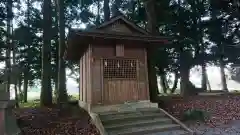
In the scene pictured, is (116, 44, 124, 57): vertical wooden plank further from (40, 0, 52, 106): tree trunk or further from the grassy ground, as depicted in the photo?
(40, 0, 52, 106): tree trunk

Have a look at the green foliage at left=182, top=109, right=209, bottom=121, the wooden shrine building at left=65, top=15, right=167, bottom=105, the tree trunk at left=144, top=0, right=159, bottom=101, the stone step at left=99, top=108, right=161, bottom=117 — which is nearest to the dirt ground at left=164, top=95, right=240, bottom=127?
the green foliage at left=182, top=109, right=209, bottom=121

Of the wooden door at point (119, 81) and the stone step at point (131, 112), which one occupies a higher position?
the wooden door at point (119, 81)

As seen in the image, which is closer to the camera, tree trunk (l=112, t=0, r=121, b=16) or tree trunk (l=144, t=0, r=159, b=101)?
tree trunk (l=144, t=0, r=159, b=101)

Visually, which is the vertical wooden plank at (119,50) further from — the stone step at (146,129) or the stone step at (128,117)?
the stone step at (146,129)

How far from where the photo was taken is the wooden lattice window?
8.88 meters

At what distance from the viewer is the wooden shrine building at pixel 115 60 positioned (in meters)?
8.48

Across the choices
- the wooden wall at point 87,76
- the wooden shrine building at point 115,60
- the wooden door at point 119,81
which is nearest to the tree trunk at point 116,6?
the wooden wall at point 87,76

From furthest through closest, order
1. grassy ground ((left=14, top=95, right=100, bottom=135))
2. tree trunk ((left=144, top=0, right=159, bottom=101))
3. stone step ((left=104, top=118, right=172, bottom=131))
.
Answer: tree trunk ((left=144, top=0, right=159, bottom=101)) → grassy ground ((left=14, top=95, right=100, bottom=135)) → stone step ((left=104, top=118, right=172, bottom=131))

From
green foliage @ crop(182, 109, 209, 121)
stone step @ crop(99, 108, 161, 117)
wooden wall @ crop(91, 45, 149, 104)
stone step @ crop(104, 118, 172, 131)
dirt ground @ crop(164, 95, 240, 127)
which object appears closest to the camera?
stone step @ crop(104, 118, 172, 131)

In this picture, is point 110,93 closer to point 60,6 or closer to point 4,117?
point 4,117

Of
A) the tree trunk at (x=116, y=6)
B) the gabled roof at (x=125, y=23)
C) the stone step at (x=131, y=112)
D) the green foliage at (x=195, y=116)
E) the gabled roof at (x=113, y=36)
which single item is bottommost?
the green foliage at (x=195, y=116)

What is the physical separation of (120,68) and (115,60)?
0.40m

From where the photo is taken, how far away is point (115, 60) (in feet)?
29.8

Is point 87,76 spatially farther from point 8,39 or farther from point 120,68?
point 8,39
